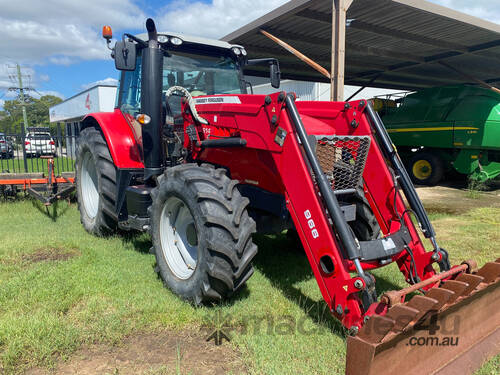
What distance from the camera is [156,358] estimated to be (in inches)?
98.9

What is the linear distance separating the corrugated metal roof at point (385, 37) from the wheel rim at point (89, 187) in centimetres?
484

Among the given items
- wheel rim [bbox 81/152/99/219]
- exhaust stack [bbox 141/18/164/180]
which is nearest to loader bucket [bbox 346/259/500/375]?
exhaust stack [bbox 141/18/164/180]

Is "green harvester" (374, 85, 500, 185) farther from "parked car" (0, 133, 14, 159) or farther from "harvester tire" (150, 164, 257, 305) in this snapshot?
"parked car" (0, 133, 14, 159)

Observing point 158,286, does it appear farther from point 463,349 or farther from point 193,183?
point 463,349

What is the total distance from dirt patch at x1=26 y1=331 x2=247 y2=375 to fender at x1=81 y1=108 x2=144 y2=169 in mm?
2327

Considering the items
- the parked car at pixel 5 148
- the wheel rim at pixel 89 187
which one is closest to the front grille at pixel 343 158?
the wheel rim at pixel 89 187

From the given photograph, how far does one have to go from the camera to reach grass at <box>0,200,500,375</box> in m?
2.52

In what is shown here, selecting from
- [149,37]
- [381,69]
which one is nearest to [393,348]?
[149,37]

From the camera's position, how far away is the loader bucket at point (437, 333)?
1916mm

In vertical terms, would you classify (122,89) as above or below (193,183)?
above

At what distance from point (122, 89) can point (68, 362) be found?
3.48m

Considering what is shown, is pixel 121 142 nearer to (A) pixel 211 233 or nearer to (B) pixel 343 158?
(A) pixel 211 233

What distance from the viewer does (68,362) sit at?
2463mm

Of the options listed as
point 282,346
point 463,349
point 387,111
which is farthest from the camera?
point 387,111
